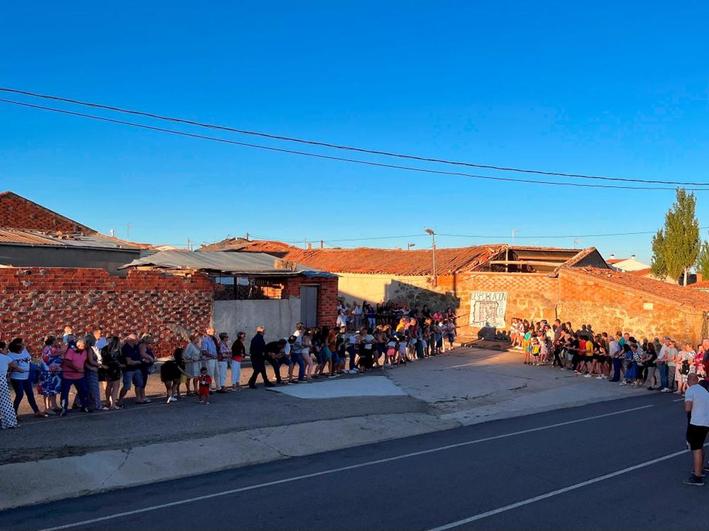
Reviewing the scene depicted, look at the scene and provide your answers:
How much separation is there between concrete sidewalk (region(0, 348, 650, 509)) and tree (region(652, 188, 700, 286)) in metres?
36.7

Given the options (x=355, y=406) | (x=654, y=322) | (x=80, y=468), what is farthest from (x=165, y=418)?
(x=654, y=322)

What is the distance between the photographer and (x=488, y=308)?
93.9 ft

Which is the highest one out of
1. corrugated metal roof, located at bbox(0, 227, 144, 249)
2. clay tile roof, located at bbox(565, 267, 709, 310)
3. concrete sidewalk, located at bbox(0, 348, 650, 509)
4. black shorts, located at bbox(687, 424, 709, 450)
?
corrugated metal roof, located at bbox(0, 227, 144, 249)

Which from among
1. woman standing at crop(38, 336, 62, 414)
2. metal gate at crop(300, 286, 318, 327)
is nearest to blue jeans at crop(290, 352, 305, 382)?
metal gate at crop(300, 286, 318, 327)

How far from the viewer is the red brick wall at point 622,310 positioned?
22.1 metres

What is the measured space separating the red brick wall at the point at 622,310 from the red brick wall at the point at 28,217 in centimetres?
2090

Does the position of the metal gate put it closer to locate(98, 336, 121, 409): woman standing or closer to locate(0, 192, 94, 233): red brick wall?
locate(98, 336, 121, 409): woman standing

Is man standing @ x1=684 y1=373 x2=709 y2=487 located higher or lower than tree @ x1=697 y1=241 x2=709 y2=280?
lower

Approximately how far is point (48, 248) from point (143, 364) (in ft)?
28.6

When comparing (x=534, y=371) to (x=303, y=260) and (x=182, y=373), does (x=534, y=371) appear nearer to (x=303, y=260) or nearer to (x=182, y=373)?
(x=182, y=373)

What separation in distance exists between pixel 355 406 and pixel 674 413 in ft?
23.8

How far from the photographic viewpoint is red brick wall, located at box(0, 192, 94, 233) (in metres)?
27.2

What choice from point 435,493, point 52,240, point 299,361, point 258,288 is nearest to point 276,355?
point 299,361

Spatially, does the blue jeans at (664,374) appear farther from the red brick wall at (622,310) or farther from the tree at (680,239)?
the tree at (680,239)
